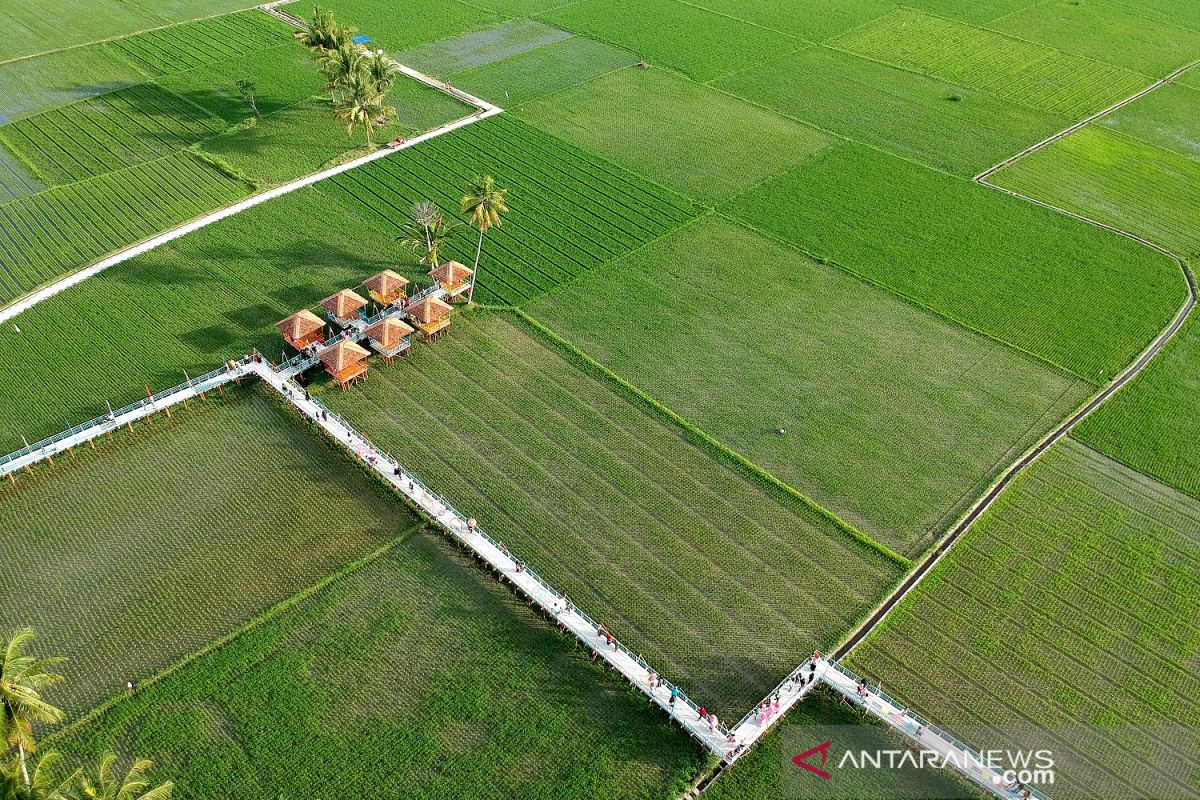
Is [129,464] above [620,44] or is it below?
below

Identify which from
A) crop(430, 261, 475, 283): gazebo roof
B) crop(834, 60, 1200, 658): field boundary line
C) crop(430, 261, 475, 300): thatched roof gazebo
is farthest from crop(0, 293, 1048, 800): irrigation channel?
crop(834, 60, 1200, 658): field boundary line

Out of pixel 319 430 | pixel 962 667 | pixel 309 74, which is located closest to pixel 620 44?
pixel 309 74

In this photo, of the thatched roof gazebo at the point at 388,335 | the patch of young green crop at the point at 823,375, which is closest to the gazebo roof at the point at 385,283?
the thatched roof gazebo at the point at 388,335

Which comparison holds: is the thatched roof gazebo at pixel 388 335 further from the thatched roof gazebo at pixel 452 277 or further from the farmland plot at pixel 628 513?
the thatched roof gazebo at pixel 452 277

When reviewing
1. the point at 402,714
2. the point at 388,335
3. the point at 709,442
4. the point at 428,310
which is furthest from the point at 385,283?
the point at 402,714

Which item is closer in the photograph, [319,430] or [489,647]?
[489,647]

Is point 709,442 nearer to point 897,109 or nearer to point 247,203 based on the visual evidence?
point 247,203

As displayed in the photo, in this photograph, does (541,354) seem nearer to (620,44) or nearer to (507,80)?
(507,80)
